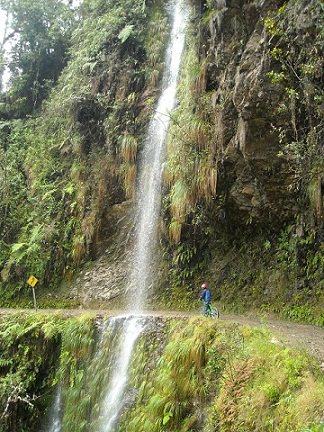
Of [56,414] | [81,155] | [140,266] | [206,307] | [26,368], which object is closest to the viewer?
[206,307]

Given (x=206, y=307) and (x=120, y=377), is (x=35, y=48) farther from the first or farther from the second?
(x=120, y=377)

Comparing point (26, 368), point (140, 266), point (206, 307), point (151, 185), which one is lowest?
point (26, 368)

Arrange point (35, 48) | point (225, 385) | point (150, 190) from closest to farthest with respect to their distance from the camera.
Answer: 1. point (225, 385)
2. point (150, 190)
3. point (35, 48)

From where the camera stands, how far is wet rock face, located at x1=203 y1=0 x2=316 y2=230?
11.6 m

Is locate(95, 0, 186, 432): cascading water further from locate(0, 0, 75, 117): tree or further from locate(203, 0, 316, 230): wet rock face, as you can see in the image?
locate(0, 0, 75, 117): tree

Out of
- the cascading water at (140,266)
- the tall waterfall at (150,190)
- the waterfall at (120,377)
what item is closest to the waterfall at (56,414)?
the cascading water at (140,266)

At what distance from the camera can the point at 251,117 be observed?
11.8 meters

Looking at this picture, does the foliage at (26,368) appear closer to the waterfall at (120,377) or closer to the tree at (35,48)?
the waterfall at (120,377)

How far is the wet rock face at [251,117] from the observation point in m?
11.6

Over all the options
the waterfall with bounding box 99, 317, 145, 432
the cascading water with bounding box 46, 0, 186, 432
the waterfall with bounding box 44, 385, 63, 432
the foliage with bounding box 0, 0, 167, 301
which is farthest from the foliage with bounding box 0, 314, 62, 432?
the foliage with bounding box 0, 0, 167, 301

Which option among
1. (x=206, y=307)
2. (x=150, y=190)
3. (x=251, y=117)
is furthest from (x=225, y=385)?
(x=150, y=190)

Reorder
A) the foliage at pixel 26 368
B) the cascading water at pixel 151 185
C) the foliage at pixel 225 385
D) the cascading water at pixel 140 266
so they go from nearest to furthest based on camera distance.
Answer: the foliage at pixel 225 385, the cascading water at pixel 140 266, the foliage at pixel 26 368, the cascading water at pixel 151 185

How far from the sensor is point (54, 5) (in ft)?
84.6

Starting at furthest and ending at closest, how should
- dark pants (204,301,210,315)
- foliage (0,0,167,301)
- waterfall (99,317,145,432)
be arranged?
foliage (0,0,167,301) < dark pants (204,301,210,315) < waterfall (99,317,145,432)
